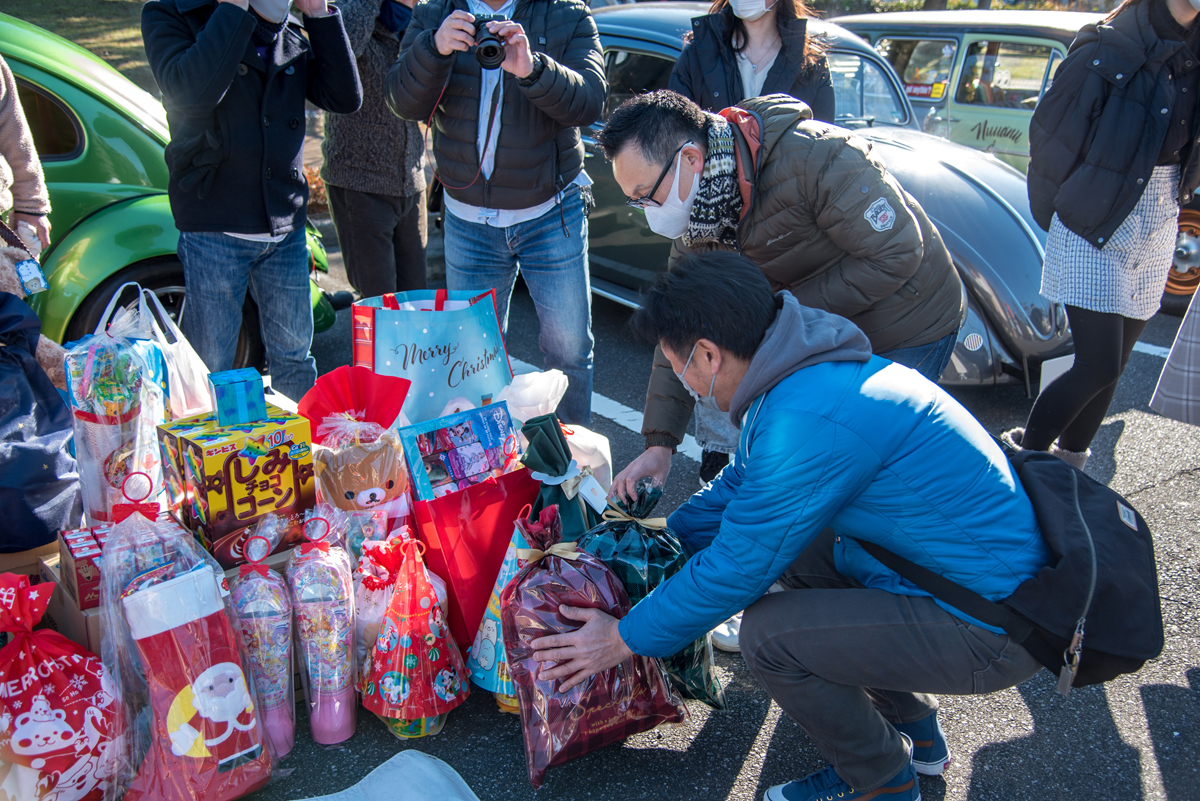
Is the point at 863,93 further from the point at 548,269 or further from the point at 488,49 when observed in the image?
the point at 488,49

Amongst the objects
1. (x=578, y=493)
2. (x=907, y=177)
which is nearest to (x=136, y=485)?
(x=578, y=493)

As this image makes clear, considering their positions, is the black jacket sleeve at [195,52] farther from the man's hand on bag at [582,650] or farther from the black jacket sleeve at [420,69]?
the man's hand on bag at [582,650]

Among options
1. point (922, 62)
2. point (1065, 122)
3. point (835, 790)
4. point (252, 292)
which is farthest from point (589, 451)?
point (922, 62)

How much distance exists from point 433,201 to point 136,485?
4.16 metres

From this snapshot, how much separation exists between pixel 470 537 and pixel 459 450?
23cm

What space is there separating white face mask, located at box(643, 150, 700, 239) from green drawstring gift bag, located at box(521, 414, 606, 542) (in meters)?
0.61

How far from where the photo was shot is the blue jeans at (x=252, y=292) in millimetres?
2748

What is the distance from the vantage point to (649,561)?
196 cm

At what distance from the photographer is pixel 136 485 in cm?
190

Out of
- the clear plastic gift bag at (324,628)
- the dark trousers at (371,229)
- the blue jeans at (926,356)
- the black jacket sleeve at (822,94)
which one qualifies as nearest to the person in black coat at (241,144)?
the dark trousers at (371,229)

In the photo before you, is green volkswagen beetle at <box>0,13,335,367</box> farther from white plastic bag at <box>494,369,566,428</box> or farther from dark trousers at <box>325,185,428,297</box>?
white plastic bag at <box>494,369,566,428</box>

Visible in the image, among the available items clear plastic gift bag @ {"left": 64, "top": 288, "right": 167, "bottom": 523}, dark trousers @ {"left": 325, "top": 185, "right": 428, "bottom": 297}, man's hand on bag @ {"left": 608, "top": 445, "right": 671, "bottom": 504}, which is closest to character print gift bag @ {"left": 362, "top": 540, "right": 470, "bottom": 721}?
man's hand on bag @ {"left": 608, "top": 445, "right": 671, "bottom": 504}

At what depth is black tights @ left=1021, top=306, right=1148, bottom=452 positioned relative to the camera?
9.37ft

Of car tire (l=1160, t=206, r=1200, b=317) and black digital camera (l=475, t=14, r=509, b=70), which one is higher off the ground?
black digital camera (l=475, t=14, r=509, b=70)
